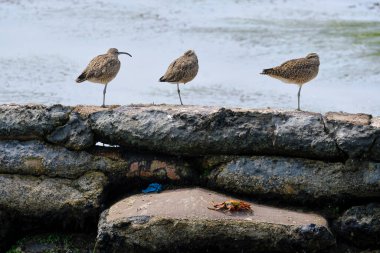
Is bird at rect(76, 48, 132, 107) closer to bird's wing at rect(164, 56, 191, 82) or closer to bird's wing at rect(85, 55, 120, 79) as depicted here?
bird's wing at rect(85, 55, 120, 79)

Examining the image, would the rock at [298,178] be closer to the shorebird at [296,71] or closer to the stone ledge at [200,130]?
the stone ledge at [200,130]

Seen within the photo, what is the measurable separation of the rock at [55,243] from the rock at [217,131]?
1.40 m

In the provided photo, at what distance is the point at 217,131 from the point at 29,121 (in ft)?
8.44

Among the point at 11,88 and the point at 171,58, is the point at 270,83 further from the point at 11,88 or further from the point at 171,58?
the point at 11,88

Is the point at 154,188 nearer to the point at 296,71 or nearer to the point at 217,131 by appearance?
the point at 217,131

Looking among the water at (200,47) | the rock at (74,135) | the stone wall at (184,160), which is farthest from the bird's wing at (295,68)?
the water at (200,47)

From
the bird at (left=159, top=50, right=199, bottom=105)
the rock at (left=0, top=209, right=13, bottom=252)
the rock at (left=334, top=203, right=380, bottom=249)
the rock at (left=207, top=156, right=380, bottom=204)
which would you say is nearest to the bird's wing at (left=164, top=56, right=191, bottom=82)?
the bird at (left=159, top=50, right=199, bottom=105)

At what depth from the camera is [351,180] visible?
37.7 feet

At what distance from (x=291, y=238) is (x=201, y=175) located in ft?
5.79

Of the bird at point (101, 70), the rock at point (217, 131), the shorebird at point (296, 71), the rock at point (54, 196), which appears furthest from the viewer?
the shorebird at point (296, 71)

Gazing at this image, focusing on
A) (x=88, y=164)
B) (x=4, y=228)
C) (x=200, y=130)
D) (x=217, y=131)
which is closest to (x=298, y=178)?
(x=217, y=131)

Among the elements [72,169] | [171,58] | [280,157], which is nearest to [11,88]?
[171,58]

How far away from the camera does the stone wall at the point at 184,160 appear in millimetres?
11500

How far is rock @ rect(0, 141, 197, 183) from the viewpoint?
12.2 meters
